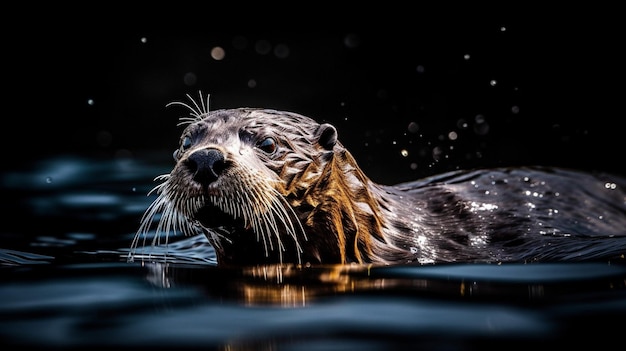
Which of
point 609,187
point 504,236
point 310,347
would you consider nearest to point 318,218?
point 504,236

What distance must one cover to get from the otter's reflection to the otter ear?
0.84 meters

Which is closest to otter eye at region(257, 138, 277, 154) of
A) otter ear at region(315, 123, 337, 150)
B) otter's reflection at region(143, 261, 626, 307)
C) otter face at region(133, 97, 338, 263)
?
otter face at region(133, 97, 338, 263)

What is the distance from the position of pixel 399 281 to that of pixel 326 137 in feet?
4.23

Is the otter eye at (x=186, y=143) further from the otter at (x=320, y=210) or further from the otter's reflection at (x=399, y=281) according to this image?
the otter's reflection at (x=399, y=281)

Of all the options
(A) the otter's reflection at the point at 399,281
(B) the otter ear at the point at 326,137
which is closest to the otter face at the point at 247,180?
(B) the otter ear at the point at 326,137

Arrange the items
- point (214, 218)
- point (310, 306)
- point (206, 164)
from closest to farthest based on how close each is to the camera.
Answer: point (310, 306) < point (206, 164) < point (214, 218)

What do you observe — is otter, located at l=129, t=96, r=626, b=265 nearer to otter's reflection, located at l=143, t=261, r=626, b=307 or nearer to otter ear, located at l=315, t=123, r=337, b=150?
otter ear, located at l=315, t=123, r=337, b=150

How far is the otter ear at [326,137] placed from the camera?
3.74m

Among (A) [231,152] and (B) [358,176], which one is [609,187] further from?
(A) [231,152]

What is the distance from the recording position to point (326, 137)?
3.75 metres

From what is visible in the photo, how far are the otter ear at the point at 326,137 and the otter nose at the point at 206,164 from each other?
687 mm

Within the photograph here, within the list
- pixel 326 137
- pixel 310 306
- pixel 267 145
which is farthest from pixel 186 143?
pixel 310 306

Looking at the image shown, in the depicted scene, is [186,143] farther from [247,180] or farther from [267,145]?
[247,180]

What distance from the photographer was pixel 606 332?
1.77m
